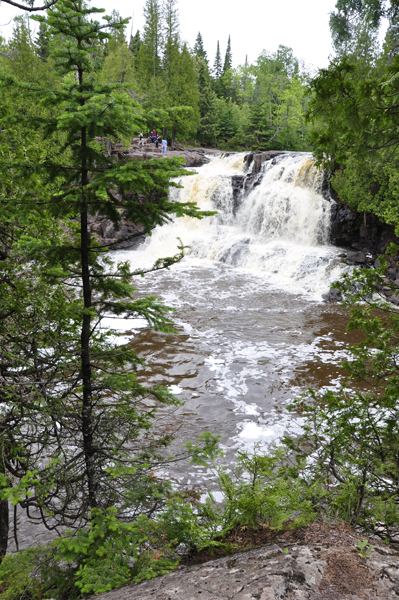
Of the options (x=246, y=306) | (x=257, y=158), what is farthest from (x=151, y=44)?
(x=246, y=306)

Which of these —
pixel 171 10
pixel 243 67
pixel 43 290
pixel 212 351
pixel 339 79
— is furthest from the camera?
pixel 243 67

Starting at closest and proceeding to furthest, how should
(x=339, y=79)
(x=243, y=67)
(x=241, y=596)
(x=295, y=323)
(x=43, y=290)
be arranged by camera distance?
(x=241, y=596) < (x=339, y=79) < (x=43, y=290) < (x=295, y=323) < (x=243, y=67)

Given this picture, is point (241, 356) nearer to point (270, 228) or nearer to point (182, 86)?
point (270, 228)

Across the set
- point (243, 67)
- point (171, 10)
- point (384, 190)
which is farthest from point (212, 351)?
point (243, 67)

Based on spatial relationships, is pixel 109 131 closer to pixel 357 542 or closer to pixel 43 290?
pixel 43 290

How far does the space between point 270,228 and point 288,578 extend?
21467 mm

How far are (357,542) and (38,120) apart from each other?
174 inches

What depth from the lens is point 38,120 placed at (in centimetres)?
344

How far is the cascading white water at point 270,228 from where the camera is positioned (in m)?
19.2

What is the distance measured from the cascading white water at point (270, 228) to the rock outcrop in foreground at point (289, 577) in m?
15.2

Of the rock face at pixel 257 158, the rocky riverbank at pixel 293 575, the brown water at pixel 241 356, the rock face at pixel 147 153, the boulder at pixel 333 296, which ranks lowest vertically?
the brown water at pixel 241 356

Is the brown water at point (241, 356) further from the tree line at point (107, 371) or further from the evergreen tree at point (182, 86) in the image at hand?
the evergreen tree at point (182, 86)

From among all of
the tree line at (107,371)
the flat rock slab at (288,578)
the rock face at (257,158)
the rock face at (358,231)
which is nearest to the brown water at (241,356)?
the tree line at (107,371)

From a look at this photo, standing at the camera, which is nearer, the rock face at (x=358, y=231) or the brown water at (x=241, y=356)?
the brown water at (x=241, y=356)
